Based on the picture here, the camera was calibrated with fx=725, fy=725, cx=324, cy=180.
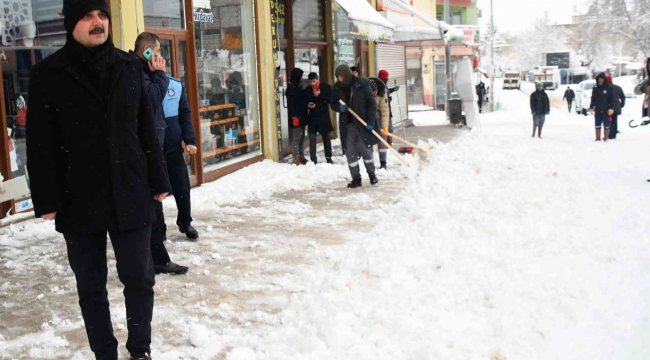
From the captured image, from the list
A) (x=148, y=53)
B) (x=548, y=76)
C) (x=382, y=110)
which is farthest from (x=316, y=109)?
(x=548, y=76)

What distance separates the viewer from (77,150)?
3.51 m

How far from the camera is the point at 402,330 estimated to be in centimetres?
440

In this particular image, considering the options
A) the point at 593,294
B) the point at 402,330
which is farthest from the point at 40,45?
the point at 593,294

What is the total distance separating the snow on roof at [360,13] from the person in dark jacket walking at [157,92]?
9203 millimetres

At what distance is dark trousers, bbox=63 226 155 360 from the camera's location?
11.9 feet

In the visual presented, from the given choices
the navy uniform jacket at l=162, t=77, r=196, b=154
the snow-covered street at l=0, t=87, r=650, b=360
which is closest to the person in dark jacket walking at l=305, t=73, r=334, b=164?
the snow-covered street at l=0, t=87, r=650, b=360

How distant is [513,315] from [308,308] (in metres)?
1.35

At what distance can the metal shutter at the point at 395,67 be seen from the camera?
22.4 metres

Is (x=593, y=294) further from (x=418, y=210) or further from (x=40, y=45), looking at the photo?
(x=40, y=45)

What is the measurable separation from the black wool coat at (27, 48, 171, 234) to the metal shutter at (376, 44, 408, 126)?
18.4 metres

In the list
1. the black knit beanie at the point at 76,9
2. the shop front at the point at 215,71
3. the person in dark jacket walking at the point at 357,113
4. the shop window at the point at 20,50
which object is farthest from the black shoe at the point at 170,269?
the person in dark jacket walking at the point at 357,113

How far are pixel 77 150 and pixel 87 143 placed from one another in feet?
0.20

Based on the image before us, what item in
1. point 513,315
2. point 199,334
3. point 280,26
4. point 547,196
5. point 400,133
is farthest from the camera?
point 400,133

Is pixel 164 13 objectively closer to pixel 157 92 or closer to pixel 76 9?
pixel 157 92
